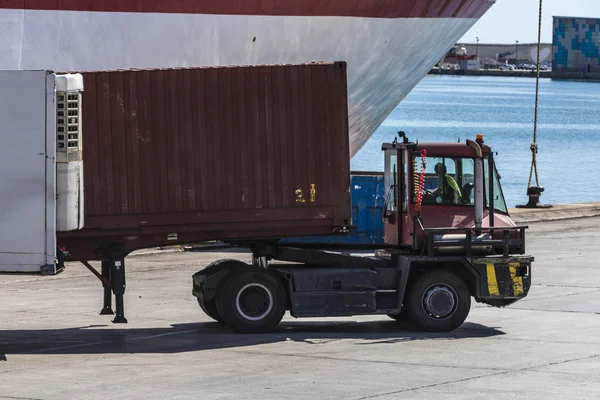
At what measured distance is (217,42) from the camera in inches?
706

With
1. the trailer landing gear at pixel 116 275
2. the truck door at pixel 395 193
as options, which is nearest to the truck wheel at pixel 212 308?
the trailer landing gear at pixel 116 275

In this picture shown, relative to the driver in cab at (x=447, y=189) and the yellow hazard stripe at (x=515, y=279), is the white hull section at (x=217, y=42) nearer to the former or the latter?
the driver in cab at (x=447, y=189)

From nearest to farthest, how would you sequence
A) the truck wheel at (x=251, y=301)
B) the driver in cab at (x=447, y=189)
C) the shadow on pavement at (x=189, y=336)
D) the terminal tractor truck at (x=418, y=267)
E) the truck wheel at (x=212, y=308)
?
the shadow on pavement at (x=189, y=336) < the truck wheel at (x=251, y=301) < the terminal tractor truck at (x=418, y=267) < the driver in cab at (x=447, y=189) < the truck wheel at (x=212, y=308)

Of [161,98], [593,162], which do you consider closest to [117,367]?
[161,98]

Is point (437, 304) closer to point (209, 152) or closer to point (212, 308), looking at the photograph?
point (212, 308)

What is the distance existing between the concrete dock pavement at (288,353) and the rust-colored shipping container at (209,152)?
4.48 feet

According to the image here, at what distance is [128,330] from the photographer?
1590 cm

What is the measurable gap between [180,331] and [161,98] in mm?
2907

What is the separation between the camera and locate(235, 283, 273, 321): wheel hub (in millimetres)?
15102

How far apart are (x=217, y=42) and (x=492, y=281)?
17.4ft

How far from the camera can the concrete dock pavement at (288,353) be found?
11.8 metres

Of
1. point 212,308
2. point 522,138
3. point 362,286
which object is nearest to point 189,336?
point 212,308

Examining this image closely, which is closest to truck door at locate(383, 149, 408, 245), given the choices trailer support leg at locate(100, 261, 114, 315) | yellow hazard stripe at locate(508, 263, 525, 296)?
yellow hazard stripe at locate(508, 263, 525, 296)

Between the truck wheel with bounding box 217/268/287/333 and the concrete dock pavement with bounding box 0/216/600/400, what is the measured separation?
0.83ft
